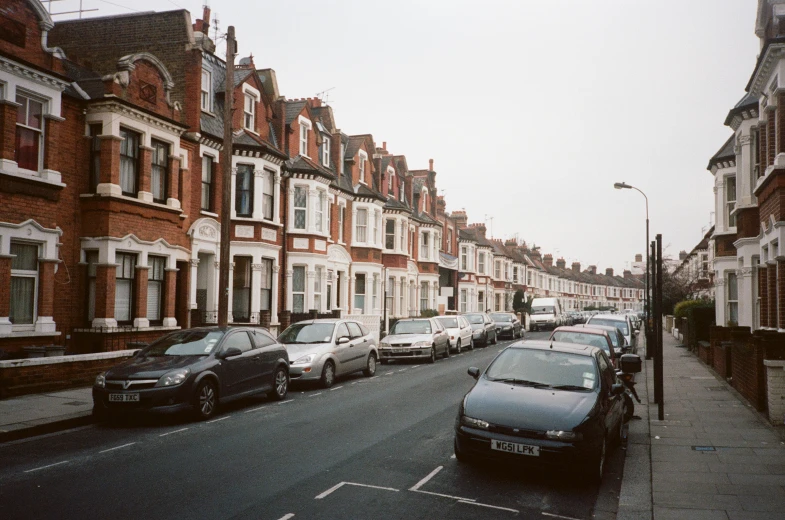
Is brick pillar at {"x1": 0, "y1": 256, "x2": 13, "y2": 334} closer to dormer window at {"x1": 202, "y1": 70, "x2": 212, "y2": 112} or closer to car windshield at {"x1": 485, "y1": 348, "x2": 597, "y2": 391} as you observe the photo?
dormer window at {"x1": 202, "y1": 70, "x2": 212, "y2": 112}

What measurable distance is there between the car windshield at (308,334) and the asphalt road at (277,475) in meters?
5.04

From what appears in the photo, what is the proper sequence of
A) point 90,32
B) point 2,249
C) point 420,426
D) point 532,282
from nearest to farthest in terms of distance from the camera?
point 420,426, point 2,249, point 90,32, point 532,282

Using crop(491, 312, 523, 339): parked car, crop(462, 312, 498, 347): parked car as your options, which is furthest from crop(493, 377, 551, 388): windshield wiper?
crop(491, 312, 523, 339): parked car

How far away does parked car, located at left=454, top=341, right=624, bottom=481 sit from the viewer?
288 inches

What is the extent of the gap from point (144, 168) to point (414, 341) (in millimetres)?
10049

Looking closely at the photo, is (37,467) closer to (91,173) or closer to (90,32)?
(91,173)

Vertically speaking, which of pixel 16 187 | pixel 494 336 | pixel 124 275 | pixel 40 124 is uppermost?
pixel 40 124

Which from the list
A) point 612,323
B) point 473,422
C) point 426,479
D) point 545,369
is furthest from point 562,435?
point 612,323

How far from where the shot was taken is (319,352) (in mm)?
15820

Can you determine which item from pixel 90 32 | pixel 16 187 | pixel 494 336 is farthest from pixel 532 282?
pixel 16 187

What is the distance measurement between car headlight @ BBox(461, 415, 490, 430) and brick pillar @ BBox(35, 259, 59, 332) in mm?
11999

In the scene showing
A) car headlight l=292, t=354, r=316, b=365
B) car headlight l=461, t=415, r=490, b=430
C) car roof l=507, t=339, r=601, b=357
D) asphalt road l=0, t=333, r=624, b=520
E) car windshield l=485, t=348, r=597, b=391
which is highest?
car roof l=507, t=339, r=601, b=357

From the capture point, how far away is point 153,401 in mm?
10547

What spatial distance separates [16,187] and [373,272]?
2054cm
